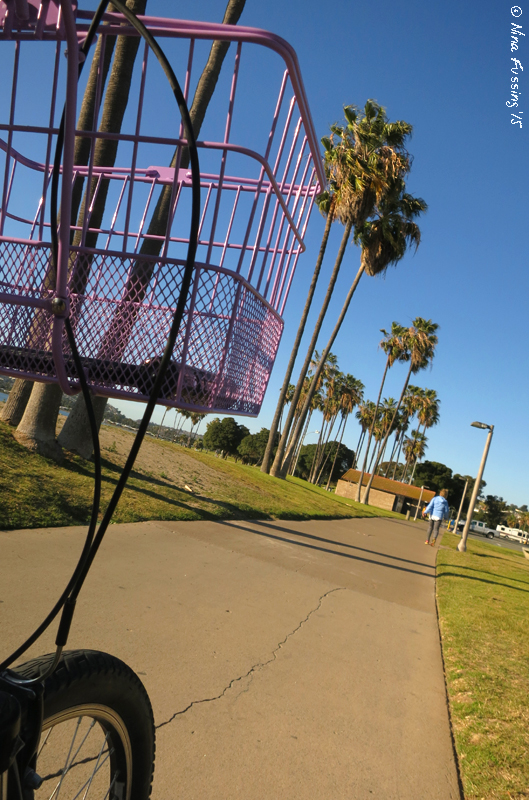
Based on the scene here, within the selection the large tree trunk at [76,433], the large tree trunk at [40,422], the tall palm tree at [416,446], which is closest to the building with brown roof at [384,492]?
the tall palm tree at [416,446]

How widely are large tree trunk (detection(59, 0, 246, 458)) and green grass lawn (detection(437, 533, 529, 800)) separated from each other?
324cm

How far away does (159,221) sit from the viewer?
645 cm

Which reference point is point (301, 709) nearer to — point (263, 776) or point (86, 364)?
point (263, 776)

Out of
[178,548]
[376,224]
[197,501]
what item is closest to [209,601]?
[178,548]

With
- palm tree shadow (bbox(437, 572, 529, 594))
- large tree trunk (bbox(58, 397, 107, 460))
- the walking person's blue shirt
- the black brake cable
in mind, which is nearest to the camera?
the black brake cable

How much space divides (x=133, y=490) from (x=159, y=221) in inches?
193

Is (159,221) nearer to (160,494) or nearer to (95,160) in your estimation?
(95,160)

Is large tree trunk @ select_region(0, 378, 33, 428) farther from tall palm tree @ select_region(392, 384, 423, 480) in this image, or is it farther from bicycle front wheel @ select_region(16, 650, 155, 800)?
tall palm tree @ select_region(392, 384, 423, 480)

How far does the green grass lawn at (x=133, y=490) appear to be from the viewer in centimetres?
661

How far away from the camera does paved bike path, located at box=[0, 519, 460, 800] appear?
2900 mm

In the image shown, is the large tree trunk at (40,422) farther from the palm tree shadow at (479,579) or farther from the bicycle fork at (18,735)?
the palm tree shadow at (479,579)

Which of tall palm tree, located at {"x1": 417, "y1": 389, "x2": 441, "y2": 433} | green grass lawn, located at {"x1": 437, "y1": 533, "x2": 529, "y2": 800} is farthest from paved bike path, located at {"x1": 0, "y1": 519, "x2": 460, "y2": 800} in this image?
tall palm tree, located at {"x1": 417, "y1": 389, "x2": 441, "y2": 433}

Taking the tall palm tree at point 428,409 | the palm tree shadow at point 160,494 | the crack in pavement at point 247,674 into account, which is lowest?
the crack in pavement at point 247,674

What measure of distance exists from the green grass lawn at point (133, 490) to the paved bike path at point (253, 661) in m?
0.52
